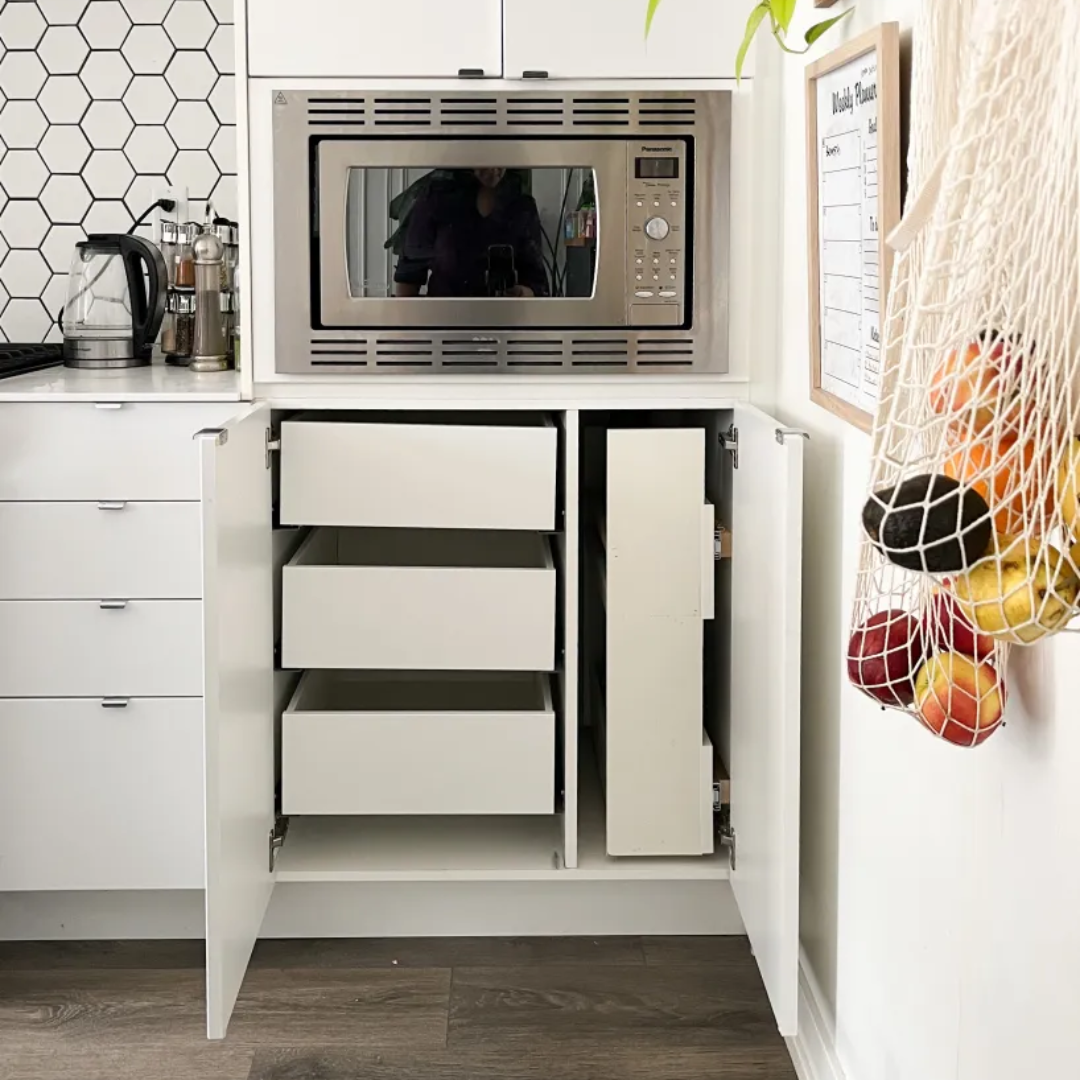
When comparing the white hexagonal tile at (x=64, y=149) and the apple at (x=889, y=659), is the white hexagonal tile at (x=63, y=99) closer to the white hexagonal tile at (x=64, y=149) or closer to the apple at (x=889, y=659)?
the white hexagonal tile at (x=64, y=149)

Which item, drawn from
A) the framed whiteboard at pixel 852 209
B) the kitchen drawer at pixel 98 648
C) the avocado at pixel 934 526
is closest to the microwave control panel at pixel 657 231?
the framed whiteboard at pixel 852 209

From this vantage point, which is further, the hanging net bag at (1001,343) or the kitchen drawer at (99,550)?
the kitchen drawer at (99,550)

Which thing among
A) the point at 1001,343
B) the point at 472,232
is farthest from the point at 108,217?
the point at 1001,343

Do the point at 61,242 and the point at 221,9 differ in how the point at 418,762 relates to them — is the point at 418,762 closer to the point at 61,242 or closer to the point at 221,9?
the point at 61,242

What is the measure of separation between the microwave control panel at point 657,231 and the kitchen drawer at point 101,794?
94cm

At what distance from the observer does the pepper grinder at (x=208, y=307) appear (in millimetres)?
2432

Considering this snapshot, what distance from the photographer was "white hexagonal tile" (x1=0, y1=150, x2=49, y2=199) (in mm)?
2758

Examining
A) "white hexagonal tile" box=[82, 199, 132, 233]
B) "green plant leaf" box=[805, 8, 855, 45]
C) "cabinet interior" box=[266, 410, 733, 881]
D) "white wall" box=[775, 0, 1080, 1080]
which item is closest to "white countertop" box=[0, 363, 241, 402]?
"cabinet interior" box=[266, 410, 733, 881]

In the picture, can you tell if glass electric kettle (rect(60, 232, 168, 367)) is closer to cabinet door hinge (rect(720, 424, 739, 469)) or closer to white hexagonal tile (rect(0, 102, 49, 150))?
white hexagonal tile (rect(0, 102, 49, 150))

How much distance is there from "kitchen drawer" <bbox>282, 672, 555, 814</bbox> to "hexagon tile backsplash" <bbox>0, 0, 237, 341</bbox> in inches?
43.1

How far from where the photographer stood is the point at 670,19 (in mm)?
2127

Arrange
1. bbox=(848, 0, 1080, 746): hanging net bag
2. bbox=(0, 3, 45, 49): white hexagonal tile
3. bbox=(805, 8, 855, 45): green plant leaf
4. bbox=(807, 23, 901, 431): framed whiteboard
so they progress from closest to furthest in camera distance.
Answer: bbox=(848, 0, 1080, 746): hanging net bag, bbox=(807, 23, 901, 431): framed whiteboard, bbox=(805, 8, 855, 45): green plant leaf, bbox=(0, 3, 45, 49): white hexagonal tile

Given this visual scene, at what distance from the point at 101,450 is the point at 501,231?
69cm

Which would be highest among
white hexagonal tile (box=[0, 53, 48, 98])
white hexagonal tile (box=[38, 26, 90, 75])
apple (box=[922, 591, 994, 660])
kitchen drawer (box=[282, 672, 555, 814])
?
white hexagonal tile (box=[38, 26, 90, 75])
